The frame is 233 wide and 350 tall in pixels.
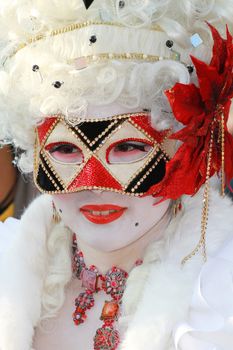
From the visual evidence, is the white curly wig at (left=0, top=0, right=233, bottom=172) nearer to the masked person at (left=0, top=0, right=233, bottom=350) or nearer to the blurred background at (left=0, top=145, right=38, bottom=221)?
the masked person at (left=0, top=0, right=233, bottom=350)

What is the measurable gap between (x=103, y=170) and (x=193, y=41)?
0.39m

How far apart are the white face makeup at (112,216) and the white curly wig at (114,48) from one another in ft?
0.70

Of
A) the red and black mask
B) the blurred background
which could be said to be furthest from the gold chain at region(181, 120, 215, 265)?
the blurred background

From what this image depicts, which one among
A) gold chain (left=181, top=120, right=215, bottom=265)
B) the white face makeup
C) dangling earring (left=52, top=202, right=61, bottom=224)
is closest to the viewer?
gold chain (left=181, top=120, right=215, bottom=265)

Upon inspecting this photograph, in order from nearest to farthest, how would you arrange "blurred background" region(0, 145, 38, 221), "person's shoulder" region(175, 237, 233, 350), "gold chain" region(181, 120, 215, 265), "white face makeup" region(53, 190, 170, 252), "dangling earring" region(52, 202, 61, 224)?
1. "person's shoulder" region(175, 237, 233, 350)
2. "gold chain" region(181, 120, 215, 265)
3. "white face makeup" region(53, 190, 170, 252)
4. "dangling earring" region(52, 202, 61, 224)
5. "blurred background" region(0, 145, 38, 221)

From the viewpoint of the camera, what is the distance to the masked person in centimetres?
180

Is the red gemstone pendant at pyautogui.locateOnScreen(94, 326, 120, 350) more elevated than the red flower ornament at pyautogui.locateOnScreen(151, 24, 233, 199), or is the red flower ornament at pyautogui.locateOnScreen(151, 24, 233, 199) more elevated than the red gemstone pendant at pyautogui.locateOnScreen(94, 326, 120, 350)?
the red flower ornament at pyautogui.locateOnScreen(151, 24, 233, 199)

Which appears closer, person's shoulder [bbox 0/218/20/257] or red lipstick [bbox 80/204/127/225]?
red lipstick [bbox 80/204/127/225]

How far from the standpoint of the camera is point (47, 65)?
1.92 meters

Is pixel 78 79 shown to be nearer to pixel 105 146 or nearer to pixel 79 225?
pixel 105 146

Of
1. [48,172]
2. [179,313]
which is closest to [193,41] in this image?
[48,172]

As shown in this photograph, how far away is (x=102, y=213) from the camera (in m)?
1.98

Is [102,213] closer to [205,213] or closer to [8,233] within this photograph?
[205,213]

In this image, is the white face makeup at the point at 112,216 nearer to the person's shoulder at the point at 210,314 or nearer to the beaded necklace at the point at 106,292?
the beaded necklace at the point at 106,292
